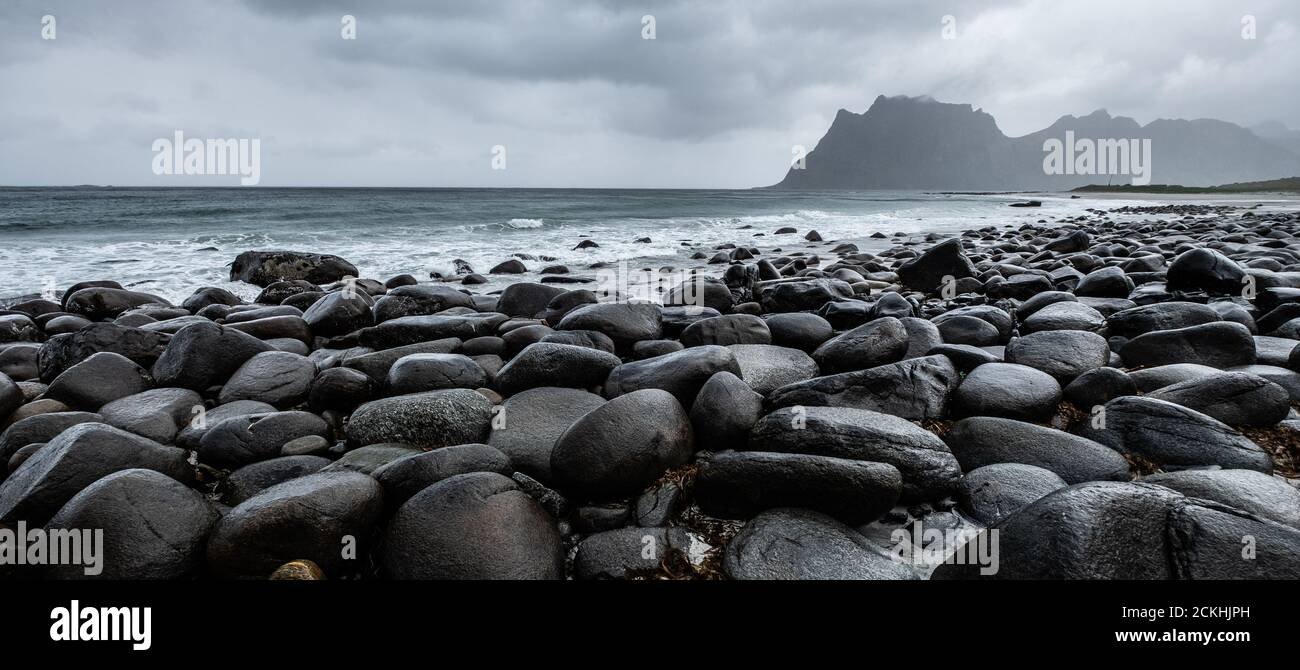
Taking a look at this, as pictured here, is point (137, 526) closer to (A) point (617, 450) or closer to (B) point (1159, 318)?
(A) point (617, 450)

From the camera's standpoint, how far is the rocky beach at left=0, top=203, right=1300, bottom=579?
7.81 ft

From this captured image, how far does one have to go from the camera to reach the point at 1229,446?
2949mm

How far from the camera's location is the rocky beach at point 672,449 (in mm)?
2381

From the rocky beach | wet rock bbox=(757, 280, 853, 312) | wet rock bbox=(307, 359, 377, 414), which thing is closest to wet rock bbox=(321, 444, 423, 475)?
the rocky beach

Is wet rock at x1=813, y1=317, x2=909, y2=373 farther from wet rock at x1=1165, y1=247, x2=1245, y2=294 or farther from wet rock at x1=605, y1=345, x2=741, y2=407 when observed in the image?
wet rock at x1=1165, y1=247, x2=1245, y2=294

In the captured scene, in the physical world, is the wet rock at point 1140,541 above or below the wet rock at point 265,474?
above

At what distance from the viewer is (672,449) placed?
297cm

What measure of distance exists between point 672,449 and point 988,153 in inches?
8357

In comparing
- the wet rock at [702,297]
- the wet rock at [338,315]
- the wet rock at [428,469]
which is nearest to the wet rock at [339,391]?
the wet rock at [428,469]

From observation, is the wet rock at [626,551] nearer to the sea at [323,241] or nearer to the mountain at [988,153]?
the sea at [323,241]

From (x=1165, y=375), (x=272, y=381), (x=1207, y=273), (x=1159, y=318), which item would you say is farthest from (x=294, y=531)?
(x=1207, y=273)

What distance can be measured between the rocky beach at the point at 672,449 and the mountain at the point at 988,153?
17965 centimetres
